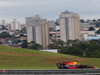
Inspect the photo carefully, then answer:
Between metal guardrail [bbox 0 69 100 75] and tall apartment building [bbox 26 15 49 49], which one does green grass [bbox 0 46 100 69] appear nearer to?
metal guardrail [bbox 0 69 100 75]

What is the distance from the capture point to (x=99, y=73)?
966 inches

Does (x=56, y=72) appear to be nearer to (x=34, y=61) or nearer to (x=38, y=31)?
(x=34, y=61)

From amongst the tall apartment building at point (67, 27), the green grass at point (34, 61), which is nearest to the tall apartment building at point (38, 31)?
the tall apartment building at point (67, 27)

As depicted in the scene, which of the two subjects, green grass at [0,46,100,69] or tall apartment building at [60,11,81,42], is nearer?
green grass at [0,46,100,69]

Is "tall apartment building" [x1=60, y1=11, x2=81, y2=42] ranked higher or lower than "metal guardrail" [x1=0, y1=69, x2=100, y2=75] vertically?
higher

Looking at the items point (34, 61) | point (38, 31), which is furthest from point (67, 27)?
point (34, 61)

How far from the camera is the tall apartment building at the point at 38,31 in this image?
166250mm

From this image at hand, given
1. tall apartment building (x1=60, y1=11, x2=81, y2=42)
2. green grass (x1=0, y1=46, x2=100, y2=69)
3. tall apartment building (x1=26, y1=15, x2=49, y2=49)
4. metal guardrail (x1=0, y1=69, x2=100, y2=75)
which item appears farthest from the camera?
tall apartment building (x1=60, y1=11, x2=81, y2=42)

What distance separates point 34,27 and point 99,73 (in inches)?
5777

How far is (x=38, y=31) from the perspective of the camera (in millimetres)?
168875

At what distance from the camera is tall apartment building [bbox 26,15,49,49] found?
16625 centimetres

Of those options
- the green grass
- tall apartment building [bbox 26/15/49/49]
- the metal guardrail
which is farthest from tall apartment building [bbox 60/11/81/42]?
the metal guardrail

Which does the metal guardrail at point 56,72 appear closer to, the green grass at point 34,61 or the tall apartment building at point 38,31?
the green grass at point 34,61

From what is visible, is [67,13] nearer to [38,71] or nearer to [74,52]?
[74,52]
